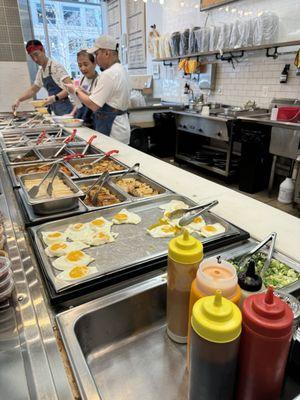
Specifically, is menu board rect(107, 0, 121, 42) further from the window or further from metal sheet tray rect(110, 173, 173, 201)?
metal sheet tray rect(110, 173, 173, 201)

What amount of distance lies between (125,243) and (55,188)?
0.66 meters

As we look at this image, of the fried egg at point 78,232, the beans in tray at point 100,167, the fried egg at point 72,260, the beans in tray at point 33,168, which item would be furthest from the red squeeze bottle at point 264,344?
the beans in tray at point 33,168

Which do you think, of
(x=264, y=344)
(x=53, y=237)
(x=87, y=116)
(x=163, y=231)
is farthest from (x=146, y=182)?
(x=87, y=116)

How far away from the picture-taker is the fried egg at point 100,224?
1231 millimetres

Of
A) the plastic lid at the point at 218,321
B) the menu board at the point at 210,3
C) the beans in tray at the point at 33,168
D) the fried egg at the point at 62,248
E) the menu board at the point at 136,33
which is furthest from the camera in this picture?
the menu board at the point at 136,33

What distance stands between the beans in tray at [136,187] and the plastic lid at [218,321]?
3.68 ft

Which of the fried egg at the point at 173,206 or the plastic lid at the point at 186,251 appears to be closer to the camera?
the plastic lid at the point at 186,251

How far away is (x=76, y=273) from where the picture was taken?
940mm

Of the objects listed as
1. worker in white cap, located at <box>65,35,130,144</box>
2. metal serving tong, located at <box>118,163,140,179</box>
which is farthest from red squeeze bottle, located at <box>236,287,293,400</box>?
worker in white cap, located at <box>65,35,130,144</box>

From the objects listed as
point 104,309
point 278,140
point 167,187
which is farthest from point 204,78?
point 104,309

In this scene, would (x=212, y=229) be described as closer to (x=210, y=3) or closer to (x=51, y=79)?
(x=51, y=79)

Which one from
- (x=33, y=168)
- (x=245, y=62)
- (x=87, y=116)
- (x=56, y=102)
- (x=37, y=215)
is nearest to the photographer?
(x=37, y=215)

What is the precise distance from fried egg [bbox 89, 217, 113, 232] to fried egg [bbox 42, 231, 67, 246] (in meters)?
0.13

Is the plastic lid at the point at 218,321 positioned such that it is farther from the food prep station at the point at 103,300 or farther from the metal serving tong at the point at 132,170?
the metal serving tong at the point at 132,170
